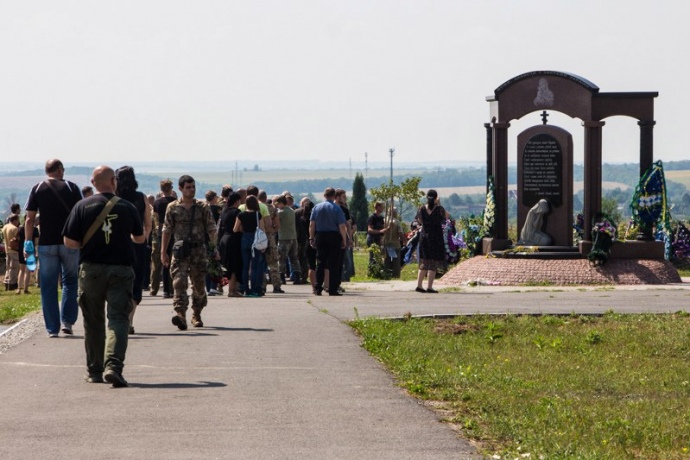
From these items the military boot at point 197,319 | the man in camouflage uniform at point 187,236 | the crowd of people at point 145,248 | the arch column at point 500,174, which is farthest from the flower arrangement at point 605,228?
the man in camouflage uniform at point 187,236

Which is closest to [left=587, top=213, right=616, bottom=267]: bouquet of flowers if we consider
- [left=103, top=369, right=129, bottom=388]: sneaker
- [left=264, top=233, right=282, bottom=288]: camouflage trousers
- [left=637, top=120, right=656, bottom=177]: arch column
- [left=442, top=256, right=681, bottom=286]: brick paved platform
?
[left=442, top=256, right=681, bottom=286]: brick paved platform

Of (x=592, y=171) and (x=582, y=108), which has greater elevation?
(x=582, y=108)

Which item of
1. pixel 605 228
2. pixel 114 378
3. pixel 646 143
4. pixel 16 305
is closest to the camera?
pixel 114 378

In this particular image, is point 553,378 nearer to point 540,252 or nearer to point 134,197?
point 134,197

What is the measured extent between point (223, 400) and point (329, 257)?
36.3ft

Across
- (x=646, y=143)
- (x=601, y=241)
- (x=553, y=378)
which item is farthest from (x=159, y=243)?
(x=646, y=143)

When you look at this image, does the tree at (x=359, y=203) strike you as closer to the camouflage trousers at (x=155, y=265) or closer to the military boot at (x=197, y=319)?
the camouflage trousers at (x=155, y=265)

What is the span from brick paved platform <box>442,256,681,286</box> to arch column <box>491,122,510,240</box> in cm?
186

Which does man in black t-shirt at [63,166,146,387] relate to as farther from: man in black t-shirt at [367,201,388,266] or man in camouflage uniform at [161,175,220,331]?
man in black t-shirt at [367,201,388,266]

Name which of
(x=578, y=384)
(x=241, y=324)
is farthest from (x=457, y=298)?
(x=578, y=384)

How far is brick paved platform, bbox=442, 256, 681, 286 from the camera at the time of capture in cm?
2514

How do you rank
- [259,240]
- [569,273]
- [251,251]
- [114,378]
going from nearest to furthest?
[114,378]
[259,240]
[251,251]
[569,273]

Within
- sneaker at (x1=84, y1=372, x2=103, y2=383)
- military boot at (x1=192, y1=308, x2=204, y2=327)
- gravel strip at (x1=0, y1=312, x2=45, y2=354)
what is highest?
sneaker at (x1=84, y1=372, x2=103, y2=383)

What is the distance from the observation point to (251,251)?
20625mm
